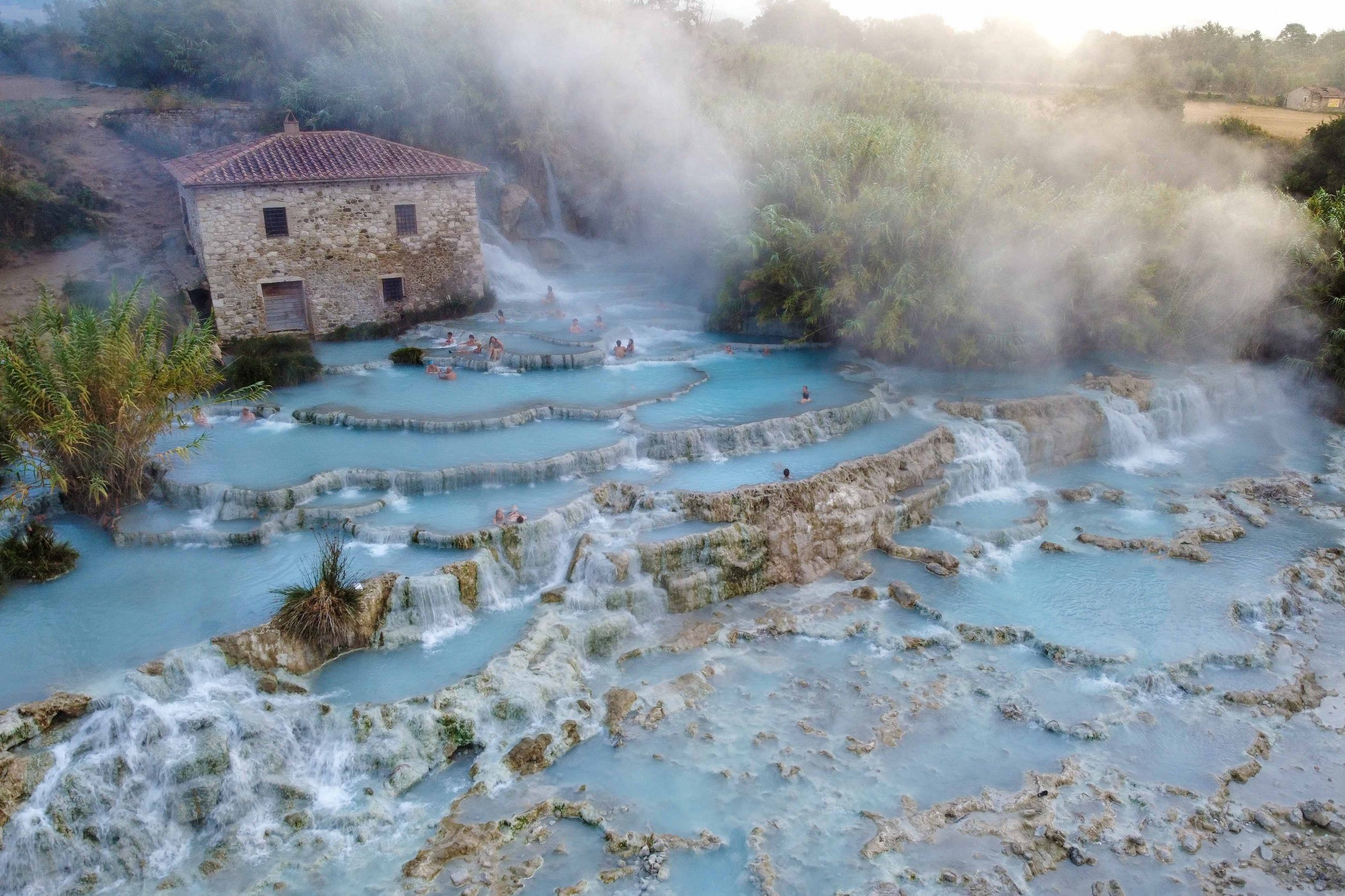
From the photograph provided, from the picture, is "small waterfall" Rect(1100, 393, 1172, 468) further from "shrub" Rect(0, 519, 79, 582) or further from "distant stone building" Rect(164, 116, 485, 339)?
"shrub" Rect(0, 519, 79, 582)

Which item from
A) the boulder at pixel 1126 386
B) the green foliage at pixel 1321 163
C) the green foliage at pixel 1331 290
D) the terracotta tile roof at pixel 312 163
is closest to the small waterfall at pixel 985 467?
the boulder at pixel 1126 386

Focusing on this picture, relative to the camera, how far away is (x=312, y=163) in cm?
1980

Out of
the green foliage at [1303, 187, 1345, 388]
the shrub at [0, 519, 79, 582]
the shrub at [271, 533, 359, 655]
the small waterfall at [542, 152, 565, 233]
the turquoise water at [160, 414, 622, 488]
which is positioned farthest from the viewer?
the small waterfall at [542, 152, 565, 233]

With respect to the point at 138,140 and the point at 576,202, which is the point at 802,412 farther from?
the point at 138,140

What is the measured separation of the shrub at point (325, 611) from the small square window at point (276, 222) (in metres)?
11.2

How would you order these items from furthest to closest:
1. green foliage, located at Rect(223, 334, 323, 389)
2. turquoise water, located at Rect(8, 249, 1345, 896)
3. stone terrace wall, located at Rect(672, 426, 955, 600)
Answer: green foliage, located at Rect(223, 334, 323, 389)
stone terrace wall, located at Rect(672, 426, 955, 600)
turquoise water, located at Rect(8, 249, 1345, 896)

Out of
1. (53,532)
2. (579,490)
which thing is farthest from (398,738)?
(53,532)

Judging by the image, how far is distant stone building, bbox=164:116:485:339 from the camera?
19000mm

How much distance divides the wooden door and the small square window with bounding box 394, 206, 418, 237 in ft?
8.22

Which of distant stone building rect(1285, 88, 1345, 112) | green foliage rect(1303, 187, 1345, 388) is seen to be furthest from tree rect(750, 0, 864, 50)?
green foliage rect(1303, 187, 1345, 388)

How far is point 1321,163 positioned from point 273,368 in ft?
93.1

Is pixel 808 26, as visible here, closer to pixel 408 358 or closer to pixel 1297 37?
pixel 1297 37

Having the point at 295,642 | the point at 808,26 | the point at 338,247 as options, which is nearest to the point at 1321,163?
the point at 338,247

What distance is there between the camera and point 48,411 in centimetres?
1207
